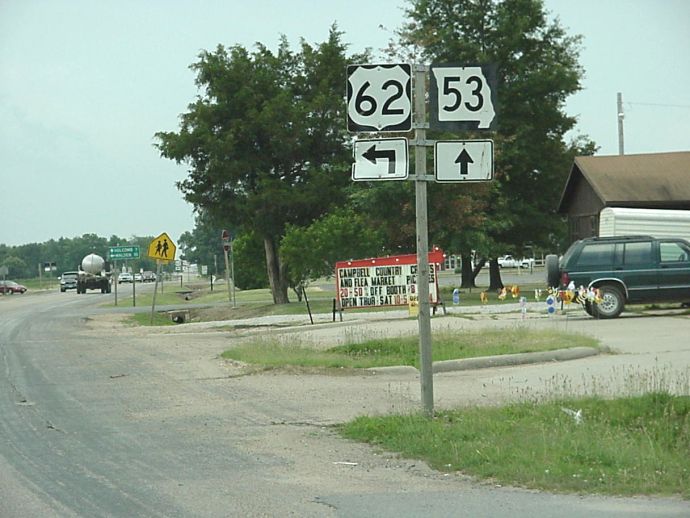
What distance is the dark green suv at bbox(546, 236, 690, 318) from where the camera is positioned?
77.1 feet

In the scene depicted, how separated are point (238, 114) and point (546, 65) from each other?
13998mm

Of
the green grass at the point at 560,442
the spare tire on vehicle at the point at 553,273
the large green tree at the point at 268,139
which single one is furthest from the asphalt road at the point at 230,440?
the large green tree at the point at 268,139

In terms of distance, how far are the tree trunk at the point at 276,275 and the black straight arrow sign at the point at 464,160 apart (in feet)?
103

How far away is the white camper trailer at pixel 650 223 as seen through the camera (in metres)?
31.2

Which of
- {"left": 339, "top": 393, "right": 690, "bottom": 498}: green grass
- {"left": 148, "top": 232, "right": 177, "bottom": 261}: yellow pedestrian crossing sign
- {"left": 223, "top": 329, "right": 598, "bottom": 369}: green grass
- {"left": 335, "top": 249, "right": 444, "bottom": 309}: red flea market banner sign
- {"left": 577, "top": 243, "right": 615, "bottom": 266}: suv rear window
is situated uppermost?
{"left": 148, "top": 232, "right": 177, "bottom": 261}: yellow pedestrian crossing sign

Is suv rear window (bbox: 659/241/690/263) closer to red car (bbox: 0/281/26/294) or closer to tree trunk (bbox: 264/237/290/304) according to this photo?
tree trunk (bbox: 264/237/290/304)

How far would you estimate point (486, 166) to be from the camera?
10273 millimetres

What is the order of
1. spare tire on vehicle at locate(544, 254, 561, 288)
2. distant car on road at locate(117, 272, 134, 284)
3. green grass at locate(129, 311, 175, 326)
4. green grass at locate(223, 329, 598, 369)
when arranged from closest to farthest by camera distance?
green grass at locate(223, 329, 598, 369), spare tire on vehicle at locate(544, 254, 561, 288), green grass at locate(129, 311, 175, 326), distant car on road at locate(117, 272, 134, 284)

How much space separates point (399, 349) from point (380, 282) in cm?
956

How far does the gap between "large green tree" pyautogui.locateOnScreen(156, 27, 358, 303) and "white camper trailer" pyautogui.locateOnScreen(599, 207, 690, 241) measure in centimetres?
1211

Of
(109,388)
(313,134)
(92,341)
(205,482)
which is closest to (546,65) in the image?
(313,134)

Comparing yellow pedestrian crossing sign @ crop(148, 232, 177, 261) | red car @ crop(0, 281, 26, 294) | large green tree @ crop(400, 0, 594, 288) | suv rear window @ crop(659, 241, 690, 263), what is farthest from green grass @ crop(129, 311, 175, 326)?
red car @ crop(0, 281, 26, 294)

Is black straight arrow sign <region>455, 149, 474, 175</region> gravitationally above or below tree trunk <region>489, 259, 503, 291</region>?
above

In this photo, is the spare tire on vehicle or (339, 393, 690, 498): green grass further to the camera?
the spare tire on vehicle
